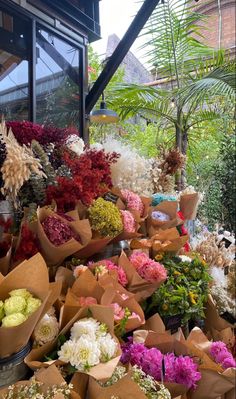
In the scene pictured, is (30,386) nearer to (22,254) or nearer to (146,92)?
(22,254)

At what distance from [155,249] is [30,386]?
32.5 inches

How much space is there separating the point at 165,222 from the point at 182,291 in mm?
357

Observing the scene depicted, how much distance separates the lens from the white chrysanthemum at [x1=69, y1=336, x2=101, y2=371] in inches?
33.3

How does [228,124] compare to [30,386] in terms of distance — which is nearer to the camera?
[30,386]

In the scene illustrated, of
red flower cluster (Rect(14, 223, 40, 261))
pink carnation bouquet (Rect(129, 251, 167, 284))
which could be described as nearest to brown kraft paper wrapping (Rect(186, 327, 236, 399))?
pink carnation bouquet (Rect(129, 251, 167, 284))

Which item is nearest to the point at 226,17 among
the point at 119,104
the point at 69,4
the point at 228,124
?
the point at 228,124

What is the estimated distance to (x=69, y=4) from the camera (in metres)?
2.22

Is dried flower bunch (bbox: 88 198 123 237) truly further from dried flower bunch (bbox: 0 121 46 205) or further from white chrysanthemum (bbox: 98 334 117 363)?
white chrysanthemum (bbox: 98 334 117 363)

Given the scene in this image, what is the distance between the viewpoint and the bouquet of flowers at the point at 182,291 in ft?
4.37

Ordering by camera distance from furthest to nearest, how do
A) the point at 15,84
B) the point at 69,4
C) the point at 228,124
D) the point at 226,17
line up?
1. the point at 226,17
2. the point at 228,124
3. the point at 69,4
4. the point at 15,84

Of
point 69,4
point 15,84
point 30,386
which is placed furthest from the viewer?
point 69,4

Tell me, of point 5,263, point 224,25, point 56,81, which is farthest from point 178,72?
point 224,25

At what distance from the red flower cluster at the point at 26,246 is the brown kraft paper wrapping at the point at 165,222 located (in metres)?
0.69

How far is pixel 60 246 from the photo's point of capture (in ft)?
3.46
